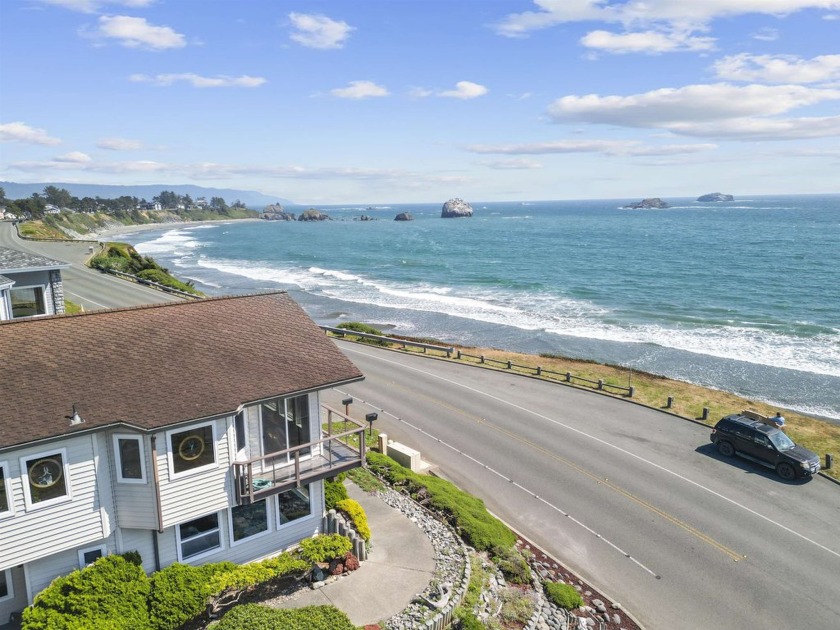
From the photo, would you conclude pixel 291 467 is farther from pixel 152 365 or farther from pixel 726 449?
pixel 726 449

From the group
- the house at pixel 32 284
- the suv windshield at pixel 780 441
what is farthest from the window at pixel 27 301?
the suv windshield at pixel 780 441

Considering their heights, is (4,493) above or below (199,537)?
above

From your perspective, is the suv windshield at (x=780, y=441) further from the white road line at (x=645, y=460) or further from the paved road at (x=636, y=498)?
the white road line at (x=645, y=460)

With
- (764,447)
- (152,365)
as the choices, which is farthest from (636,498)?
(152,365)

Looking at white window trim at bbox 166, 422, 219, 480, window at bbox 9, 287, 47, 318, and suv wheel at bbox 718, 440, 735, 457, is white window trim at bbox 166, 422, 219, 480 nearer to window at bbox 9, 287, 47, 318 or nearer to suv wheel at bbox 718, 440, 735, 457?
window at bbox 9, 287, 47, 318

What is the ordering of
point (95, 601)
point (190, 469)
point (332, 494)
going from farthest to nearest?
point (332, 494) → point (190, 469) → point (95, 601)

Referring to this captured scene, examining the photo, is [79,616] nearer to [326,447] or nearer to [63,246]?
[326,447]
